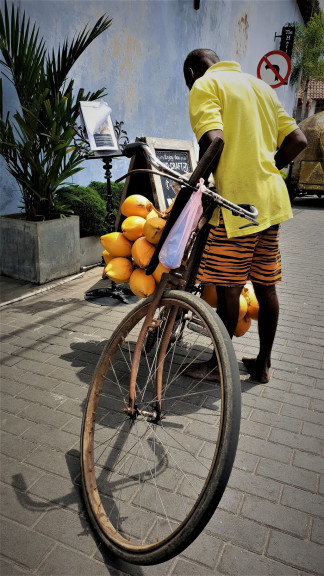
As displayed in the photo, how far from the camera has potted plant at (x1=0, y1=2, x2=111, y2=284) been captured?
4301mm

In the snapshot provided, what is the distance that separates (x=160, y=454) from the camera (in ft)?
7.94

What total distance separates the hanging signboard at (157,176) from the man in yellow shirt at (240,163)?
5.62 ft

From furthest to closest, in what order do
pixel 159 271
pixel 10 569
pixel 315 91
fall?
pixel 315 91 → pixel 159 271 → pixel 10 569

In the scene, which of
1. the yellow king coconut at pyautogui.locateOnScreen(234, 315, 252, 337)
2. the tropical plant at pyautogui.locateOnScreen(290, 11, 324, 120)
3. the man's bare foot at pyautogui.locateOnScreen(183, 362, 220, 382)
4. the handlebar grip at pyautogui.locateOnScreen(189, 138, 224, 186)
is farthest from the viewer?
the tropical plant at pyautogui.locateOnScreen(290, 11, 324, 120)

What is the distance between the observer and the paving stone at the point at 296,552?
1.83 m

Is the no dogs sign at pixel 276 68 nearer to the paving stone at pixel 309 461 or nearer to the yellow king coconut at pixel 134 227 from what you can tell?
the yellow king coconut at pixel 134 227

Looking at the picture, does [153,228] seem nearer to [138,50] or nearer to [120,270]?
[120,270]

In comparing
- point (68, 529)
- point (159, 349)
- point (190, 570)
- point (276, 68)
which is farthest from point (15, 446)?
point (276, 68)

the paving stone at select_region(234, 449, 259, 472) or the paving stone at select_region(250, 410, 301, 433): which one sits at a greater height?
the paving stone at select_region(250, 410, 301, 433)

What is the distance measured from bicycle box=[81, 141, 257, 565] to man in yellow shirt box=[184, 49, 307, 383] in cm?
21

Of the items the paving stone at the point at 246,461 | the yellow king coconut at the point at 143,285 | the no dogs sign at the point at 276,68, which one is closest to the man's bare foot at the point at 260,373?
the paving stone at the point at 246,461

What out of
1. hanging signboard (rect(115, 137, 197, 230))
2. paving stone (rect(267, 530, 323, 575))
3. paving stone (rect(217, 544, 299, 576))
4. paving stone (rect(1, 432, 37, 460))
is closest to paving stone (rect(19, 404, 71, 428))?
paving stone (rect(1, 432, 37, 460))

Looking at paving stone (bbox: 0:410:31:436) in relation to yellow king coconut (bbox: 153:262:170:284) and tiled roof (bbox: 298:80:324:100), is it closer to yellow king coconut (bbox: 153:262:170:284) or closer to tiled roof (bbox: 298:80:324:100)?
yellow king coconut (bbox: 153:262:170:284)

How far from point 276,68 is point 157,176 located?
443 cm
